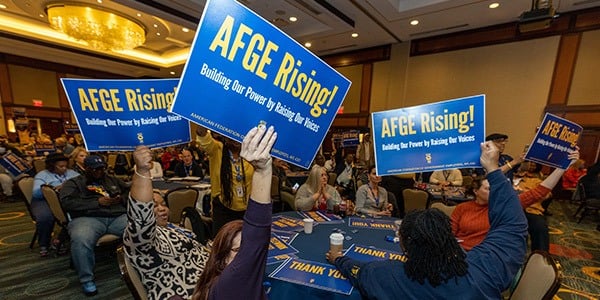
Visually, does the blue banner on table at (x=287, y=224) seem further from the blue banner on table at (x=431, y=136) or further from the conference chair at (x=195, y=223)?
the blue banner on table at (x=431, y=136)

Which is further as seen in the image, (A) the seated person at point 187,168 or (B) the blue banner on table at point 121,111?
(A) the seated person at point 187,168

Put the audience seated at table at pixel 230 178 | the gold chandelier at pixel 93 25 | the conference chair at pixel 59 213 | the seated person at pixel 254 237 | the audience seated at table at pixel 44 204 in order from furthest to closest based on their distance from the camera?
the gold chandelier at pixel 93 25, the audience seated at table at pixel 44 204, the conference chair at pixel 59 213, the audience seated at table at pixel 230 178, the seated person at pixel 254 237

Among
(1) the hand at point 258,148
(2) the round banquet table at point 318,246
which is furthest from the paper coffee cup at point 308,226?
(1) the hand at point 258,148

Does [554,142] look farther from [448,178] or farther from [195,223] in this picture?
[448,178]

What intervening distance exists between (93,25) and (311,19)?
6.25m

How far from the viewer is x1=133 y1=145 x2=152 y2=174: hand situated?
4.46 ft

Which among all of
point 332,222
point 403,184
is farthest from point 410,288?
point 403,184

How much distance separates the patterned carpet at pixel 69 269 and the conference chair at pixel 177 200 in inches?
38.7

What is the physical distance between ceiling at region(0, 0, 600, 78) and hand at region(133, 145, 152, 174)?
5853 mm

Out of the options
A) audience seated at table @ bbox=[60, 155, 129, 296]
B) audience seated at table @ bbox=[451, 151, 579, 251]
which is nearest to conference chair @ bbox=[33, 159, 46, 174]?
audience seated at table @ bbox=[60, 155, 129, 296]

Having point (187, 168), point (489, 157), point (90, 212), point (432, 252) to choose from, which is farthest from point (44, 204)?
point (489, 157)

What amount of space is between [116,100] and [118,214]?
2746 mm

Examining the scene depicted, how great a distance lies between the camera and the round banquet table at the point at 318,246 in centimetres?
166

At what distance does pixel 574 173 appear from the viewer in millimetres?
6707
